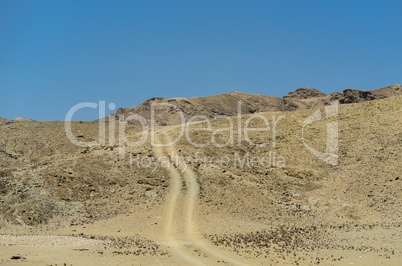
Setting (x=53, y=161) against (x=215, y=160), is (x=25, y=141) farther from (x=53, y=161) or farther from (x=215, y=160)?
(x=215, y=160)

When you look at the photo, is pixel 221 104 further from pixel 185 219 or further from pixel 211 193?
pixel 185 219

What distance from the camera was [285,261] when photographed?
19.5 meters

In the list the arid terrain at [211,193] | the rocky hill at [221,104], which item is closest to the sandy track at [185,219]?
the arid terrain at [211,193]

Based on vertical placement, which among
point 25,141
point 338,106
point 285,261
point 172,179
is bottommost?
point 285,261

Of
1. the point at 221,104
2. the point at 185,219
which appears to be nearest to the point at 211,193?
the point at 185,219

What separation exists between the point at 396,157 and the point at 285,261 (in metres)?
22.7

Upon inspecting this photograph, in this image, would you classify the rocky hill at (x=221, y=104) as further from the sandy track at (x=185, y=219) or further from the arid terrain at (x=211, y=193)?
the sandy track at (x=185, y=219)

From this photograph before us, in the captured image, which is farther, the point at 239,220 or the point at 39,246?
the point at 239,220

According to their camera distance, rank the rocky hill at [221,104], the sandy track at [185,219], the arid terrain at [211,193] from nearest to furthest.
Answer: the sandy track at [185,219] → the arid terrain at [211,193] → the rocky hill at [221,104]

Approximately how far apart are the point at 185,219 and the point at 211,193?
507 cm

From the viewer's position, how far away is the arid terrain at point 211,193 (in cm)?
2122

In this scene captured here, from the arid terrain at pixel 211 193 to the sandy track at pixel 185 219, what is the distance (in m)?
0.11

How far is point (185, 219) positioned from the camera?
28.4 metres

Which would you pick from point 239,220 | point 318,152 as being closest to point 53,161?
point 239,220
